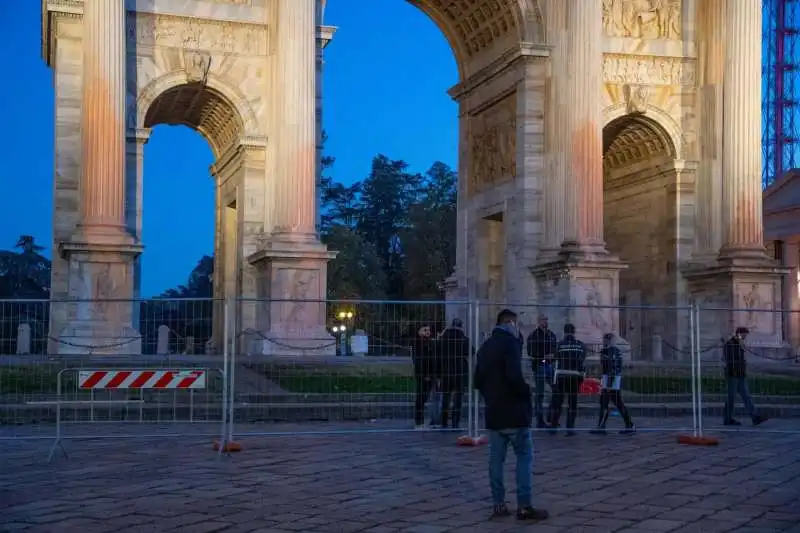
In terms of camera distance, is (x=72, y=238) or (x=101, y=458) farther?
(x=72, y=238)

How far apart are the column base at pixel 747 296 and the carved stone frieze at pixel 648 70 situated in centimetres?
519

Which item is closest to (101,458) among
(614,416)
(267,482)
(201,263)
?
(267,482)

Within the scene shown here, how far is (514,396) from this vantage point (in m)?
10.2

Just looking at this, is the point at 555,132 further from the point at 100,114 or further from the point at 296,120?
the point at 100,114

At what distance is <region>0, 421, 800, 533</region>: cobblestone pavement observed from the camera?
31.8 ft

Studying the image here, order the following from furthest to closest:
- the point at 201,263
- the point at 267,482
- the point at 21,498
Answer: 1. the point at 201,263
2. the point at 267,482
3. the point at 21,498

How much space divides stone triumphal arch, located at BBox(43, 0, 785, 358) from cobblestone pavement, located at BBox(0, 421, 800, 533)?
474 inches

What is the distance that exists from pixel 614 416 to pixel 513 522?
1177 cm

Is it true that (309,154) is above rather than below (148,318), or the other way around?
above

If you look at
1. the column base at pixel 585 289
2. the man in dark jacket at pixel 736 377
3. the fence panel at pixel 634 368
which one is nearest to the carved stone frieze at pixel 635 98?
the column base at pixel 585 289

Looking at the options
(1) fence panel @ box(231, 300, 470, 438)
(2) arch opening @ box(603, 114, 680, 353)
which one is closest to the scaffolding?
(2) arch opening @ box(603, 114, 680, 353)

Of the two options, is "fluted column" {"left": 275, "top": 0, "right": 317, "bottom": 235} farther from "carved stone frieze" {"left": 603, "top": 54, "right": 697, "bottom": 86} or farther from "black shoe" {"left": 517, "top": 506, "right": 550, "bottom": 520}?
"black shoe" {"left": 517, "top": 506, "right": 550, "bottom": 520}

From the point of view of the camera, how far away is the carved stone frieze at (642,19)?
3309 cm

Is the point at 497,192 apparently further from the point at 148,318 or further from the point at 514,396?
the point at 514,396
